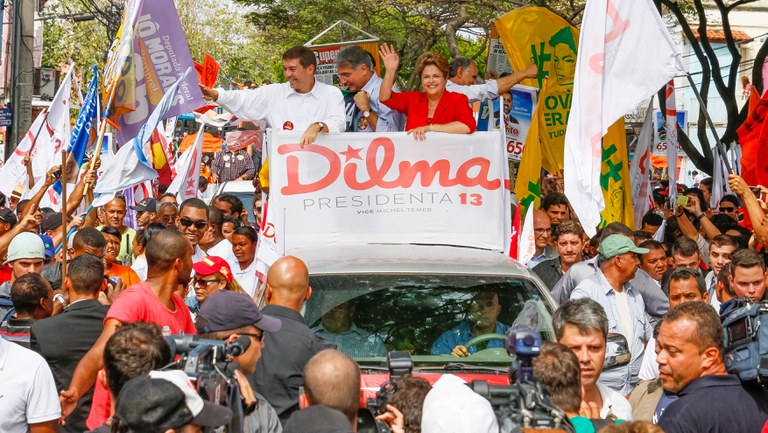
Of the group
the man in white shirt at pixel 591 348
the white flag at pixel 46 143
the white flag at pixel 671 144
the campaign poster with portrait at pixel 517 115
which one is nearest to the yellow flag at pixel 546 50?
the campaign poster with portrait at pixel 517 115

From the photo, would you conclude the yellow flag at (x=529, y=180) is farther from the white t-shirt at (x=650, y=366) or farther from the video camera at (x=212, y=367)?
the video camera at (x=212, y=367)

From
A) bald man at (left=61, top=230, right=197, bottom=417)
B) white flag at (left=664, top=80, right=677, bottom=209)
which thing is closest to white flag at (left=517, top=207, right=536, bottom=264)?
white flag at (left=664, top=80, right=677, bottom=209)

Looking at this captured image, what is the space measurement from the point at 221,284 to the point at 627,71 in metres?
3.30

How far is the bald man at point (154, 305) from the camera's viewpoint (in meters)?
5.44

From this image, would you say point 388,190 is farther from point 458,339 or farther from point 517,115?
point 517,115

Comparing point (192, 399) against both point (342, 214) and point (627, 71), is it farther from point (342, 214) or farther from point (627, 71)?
point (627, 71)

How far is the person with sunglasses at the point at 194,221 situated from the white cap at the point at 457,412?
19.0 feet

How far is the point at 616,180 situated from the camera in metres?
10.8

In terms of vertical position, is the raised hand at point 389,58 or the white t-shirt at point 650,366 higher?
the raised hand at point 389,58

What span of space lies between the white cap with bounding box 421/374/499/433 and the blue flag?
Answer: 6.79 metres

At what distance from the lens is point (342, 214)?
776 centimetres

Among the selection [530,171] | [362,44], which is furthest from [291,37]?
[530,171]

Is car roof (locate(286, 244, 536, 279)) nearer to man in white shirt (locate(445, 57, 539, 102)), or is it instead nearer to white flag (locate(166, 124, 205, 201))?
man in white shirt (locate(445, 57, 539, 102))

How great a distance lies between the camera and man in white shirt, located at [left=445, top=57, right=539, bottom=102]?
10289 millimetres
